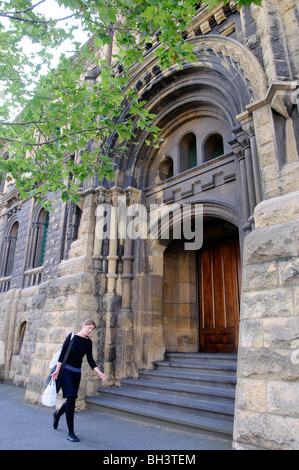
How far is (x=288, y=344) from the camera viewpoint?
10.2ft

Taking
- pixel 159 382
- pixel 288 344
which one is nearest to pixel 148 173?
pixel 159 382

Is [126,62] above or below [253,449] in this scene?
above

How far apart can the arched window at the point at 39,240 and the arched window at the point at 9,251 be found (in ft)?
8.44

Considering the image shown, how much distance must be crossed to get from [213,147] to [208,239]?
2.21 meters

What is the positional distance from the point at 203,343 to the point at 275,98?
18.0ft

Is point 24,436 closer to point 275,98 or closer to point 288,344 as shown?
point 288,344

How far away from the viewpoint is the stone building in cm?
331

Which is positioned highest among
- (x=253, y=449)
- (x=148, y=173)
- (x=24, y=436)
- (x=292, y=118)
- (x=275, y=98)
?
(x=148, y=173)

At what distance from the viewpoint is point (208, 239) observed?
7.96m

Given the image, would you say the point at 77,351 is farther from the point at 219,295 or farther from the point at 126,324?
the point at 219,295

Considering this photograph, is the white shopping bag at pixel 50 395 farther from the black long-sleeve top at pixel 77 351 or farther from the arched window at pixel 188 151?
the arched window at pixel 188 151

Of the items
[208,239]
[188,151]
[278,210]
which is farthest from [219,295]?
[278,210]

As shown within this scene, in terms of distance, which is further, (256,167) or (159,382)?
(159,382)

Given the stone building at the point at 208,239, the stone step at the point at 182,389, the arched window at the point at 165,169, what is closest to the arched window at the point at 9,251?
the stone building at the point at 208,239
